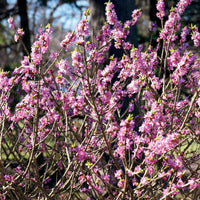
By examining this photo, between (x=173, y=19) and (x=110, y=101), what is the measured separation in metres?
1.08

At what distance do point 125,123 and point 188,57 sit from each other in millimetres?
701

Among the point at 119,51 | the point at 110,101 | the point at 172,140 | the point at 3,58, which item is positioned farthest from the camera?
the point at 3,58

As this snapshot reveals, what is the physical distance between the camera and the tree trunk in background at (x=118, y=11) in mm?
4664

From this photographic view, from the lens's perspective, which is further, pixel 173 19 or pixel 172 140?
pixel 173 19

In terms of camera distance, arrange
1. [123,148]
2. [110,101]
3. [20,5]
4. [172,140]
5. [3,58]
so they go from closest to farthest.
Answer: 1. [172,140]
2. [123,148]
3. [110,101]
4. [20,5]
5. [3,58]

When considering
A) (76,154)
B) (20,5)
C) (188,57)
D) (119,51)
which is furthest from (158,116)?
(20,5)

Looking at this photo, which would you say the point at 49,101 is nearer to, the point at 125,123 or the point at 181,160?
the point at 125,123

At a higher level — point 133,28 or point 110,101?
point 133,28

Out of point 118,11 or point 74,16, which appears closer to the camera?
point 118,11

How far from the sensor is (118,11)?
466cm

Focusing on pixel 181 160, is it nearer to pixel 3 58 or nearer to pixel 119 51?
pixel 119 51

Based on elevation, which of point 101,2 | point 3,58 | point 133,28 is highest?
point 101,2

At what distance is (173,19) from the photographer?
3.24 m

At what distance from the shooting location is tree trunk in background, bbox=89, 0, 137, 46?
466cm
